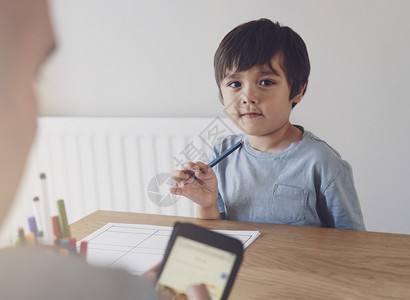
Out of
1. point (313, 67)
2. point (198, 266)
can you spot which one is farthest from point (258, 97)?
point (198, 266)

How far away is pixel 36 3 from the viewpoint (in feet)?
0.45

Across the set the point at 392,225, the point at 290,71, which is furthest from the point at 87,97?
the point at 392,225

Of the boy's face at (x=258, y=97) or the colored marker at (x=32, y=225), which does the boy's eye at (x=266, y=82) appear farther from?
the colored marker at (x=32, y=225)

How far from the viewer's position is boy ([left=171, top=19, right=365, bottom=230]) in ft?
3.06

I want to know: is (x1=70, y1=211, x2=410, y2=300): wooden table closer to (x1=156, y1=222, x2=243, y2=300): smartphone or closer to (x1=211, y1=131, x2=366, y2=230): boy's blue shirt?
(x1=211, y1=131, x2=366, y2=230): boy's blue shirt

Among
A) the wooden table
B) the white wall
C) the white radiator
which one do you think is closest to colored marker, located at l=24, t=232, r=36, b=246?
the wooden table

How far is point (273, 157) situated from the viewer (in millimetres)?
1010

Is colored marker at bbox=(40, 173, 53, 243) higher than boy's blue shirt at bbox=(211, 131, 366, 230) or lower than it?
higher

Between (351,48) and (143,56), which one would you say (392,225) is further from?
(143,56)

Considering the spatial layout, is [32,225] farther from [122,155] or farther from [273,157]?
[122,155]

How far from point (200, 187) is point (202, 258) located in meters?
0.65

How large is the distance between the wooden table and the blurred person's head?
46 centimetres

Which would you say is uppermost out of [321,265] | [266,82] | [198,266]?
[266,82]

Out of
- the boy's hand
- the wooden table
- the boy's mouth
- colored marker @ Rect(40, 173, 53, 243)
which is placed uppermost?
colored marker @ Rect(40, 173, 53, 243)
